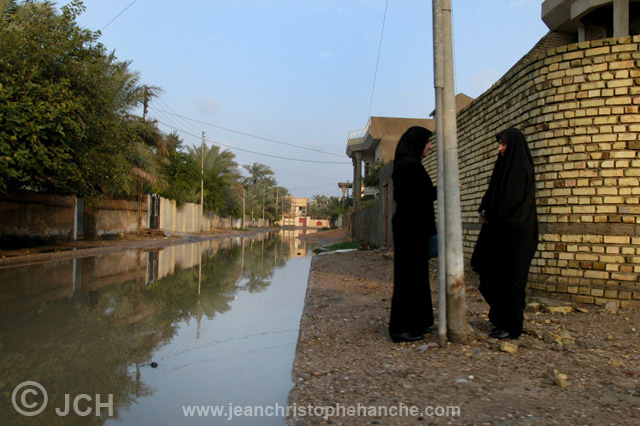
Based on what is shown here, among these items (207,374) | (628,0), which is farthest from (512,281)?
(628,0)

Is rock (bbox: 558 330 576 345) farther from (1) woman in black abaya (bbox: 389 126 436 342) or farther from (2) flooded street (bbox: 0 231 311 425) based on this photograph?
(2) flooded street (bbox: 0 231 311 425)

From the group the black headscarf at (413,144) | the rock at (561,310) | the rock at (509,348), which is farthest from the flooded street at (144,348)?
the rock at (561,310)

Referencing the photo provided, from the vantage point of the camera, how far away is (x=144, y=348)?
13.8 feet

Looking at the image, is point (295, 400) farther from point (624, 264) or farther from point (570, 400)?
point (624, 264)

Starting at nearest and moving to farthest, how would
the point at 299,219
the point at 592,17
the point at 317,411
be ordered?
the point at 317,411
the point at 592,17
the point at 299,219

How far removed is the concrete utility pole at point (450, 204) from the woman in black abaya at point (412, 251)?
168 mm

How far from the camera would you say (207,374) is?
11.8ft

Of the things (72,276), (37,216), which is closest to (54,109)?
(72,276)

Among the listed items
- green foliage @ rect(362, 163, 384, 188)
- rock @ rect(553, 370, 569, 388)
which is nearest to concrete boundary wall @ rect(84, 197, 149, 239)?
green foliage @ rect(362, 163, 384, 188)

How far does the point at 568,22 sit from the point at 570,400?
1380 centimetres

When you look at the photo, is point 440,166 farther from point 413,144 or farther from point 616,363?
point 616,363

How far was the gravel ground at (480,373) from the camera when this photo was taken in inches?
103

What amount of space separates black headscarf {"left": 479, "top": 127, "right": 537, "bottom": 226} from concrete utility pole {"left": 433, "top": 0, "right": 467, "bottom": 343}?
486mm

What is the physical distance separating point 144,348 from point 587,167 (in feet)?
17.0
